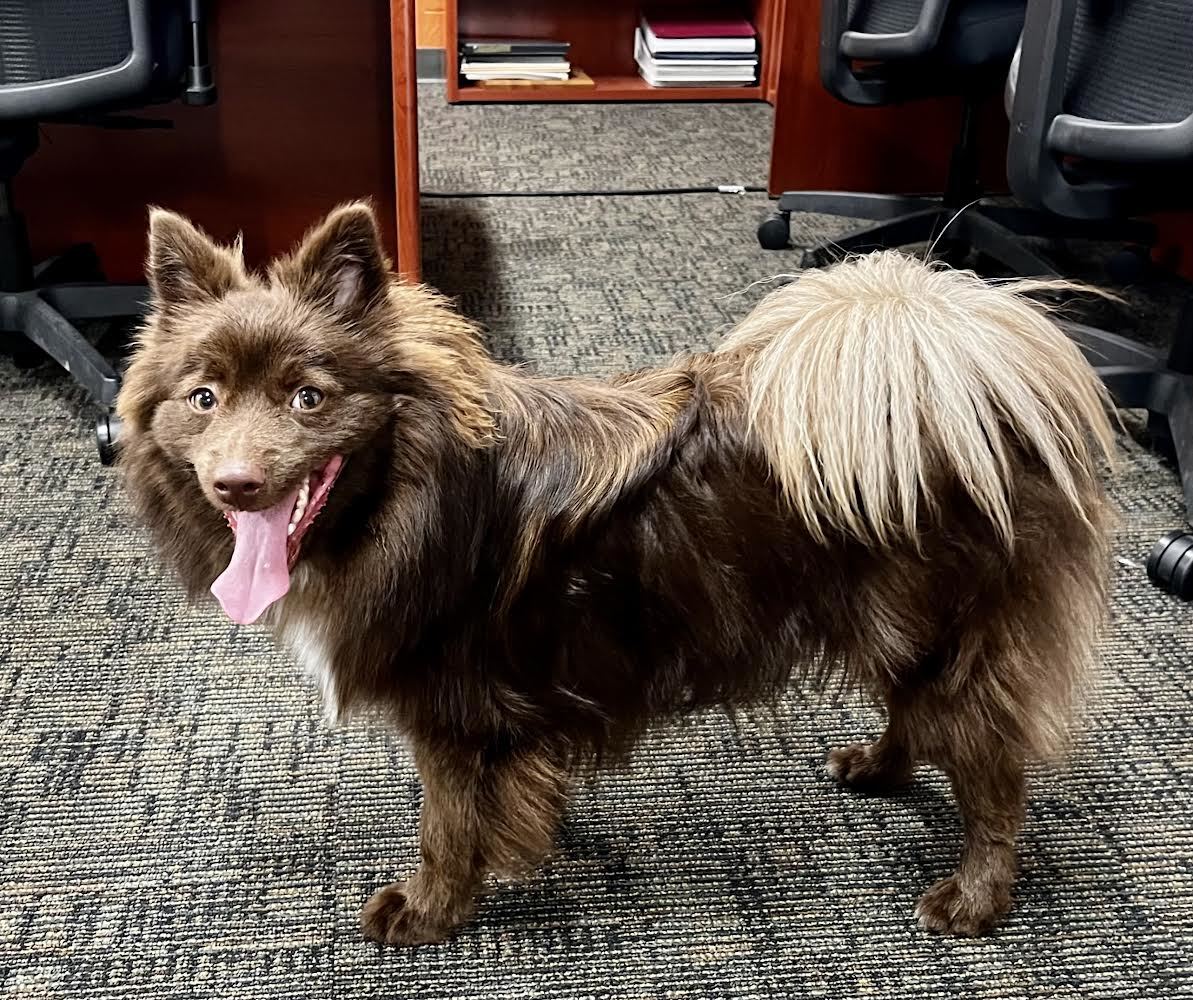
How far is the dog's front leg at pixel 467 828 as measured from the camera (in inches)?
Result: 49.7

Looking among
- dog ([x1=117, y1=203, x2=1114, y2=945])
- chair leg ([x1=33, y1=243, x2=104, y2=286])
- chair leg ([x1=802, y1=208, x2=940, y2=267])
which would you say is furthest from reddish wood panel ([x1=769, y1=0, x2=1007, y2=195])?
dog ([x1=117, y1=203, x2=1114, y2=945])

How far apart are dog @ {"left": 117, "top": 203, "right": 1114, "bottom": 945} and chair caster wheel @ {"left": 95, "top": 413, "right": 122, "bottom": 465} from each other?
3.37 ft

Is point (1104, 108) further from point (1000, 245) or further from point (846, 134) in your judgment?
point (846, 134)

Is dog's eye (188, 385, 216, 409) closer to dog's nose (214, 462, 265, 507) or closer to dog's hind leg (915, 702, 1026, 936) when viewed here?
dog's nose (214, 462, 265, 507)

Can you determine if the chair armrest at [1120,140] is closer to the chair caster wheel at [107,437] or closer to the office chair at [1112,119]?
the office chair at [1112,119]

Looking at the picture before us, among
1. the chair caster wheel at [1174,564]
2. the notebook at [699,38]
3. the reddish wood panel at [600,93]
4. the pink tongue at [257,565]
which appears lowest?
the reddish wood panel at [600,93]

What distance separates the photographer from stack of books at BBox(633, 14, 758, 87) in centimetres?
470

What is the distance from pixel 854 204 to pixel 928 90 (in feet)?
1.45

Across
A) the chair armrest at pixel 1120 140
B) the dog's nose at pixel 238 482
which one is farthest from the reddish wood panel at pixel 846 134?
the dog's nose at pixel 238 482

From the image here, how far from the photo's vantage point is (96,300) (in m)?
2.50

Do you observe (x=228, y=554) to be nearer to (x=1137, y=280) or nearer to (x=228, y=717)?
(x=228, y=717)

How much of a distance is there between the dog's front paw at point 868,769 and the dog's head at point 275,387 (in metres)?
0.75

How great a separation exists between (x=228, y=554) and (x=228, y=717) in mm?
A: 564

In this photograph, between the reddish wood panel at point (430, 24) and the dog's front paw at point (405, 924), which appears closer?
the dog's front paw at point (405, 924)
